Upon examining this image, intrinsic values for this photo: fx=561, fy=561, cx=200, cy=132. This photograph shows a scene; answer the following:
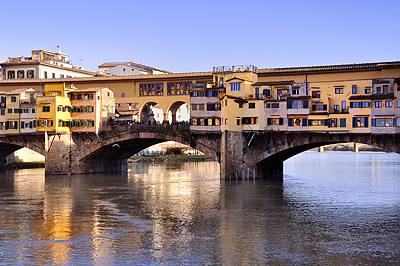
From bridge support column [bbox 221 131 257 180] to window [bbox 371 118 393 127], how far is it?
44.6 ft

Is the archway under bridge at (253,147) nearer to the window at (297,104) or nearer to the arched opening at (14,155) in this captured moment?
the window at (297,104)

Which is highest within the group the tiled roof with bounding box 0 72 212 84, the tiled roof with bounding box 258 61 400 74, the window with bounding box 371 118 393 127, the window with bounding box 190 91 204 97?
the tiled roof with bounding box 0 72 212 84

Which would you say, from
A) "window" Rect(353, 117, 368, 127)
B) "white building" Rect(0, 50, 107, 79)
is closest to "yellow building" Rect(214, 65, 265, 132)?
"window" Rect(353, 117, 368, 127)

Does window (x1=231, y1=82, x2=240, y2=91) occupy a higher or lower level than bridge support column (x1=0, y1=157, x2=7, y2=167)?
higher

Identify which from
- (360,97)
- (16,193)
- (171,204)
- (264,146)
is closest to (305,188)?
(264,146)

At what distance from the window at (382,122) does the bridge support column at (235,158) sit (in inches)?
536

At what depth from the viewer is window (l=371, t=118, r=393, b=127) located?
55469mm

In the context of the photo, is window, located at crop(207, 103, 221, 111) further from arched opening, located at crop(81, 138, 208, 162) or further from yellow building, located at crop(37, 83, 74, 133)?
yellow building, located at crop(37, 83, 74, 133)

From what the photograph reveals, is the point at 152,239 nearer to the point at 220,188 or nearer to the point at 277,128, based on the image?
the point at 220,188

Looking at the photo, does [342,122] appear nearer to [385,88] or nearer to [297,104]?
[297,104]

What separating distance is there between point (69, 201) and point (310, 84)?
91.8 ft

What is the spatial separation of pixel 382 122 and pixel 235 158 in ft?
51.8

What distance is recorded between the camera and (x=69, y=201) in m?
48.5

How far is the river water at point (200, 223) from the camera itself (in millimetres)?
28984
